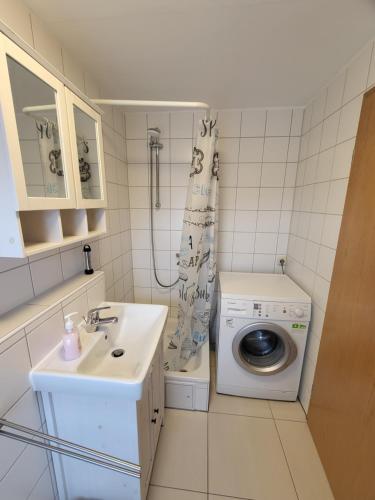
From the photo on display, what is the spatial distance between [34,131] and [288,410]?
2.20 metres

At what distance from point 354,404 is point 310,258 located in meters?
0.87

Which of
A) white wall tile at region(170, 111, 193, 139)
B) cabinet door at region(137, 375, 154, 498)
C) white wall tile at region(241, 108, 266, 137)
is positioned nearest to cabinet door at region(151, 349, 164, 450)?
cabinet door at region(137, 375, 154, 498)

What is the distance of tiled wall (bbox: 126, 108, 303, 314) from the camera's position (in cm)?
185

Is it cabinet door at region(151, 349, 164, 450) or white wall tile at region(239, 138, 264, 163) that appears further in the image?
white wall tile at region(239, 138, 264, 163)

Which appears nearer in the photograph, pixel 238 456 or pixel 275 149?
pixel 238 456

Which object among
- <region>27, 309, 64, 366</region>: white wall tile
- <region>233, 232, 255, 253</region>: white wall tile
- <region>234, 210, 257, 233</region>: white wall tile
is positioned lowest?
<region>27, 309, 64, 366</region>: white wall tile

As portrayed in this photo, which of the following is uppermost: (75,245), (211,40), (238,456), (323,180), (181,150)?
(211,40)

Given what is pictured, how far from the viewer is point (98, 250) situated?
149 cm

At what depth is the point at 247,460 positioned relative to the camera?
1.28 meters

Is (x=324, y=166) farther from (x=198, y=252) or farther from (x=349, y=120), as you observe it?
(x=198, y=252)

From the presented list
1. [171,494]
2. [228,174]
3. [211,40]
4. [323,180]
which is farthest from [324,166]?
[171,494]

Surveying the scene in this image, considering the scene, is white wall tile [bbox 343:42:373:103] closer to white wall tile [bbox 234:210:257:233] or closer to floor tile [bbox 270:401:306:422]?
white wall tile [bbox 234:210:257:233]

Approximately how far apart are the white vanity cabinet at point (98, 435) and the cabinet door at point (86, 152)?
801mm

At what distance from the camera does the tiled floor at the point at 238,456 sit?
3.74ft
